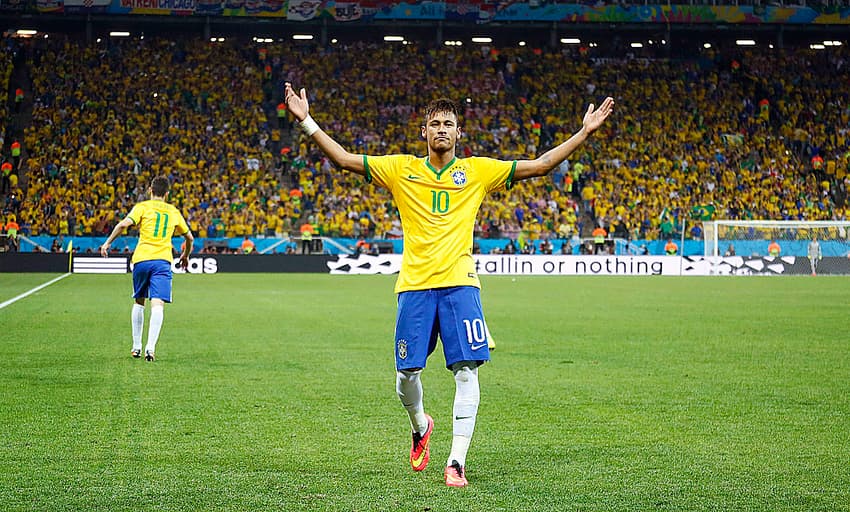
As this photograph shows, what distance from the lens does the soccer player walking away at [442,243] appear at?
6398 mm

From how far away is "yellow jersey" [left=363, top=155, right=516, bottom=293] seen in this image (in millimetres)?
6484

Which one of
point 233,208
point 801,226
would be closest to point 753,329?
point 801,226

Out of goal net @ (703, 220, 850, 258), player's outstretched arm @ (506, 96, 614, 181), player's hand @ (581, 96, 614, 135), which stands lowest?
goal net @ (703, 220, 850, 258)

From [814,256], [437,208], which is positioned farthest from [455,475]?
[814,256]

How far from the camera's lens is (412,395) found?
22.0ft

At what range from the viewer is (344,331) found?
16.9 meters

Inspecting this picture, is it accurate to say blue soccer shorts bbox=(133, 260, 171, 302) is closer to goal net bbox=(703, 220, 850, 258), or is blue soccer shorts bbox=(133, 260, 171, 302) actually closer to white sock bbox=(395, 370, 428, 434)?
white sock bbox=(395, 370, 428, 434)

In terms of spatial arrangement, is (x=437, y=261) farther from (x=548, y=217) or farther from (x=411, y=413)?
(x=548, y=217)

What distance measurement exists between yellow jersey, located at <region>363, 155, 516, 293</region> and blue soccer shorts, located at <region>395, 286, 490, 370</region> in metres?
0.07

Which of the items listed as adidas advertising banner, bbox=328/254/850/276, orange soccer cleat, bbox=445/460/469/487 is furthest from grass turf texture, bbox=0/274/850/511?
adidas advertising banner, bbox=328/254/850/276

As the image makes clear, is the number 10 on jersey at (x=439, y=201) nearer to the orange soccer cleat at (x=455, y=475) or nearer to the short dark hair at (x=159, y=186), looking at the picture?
the orange soccer cleat at (x=455, y=475)

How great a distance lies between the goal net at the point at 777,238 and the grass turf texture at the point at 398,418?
23137mm

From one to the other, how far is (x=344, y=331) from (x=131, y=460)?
10041 millimetres

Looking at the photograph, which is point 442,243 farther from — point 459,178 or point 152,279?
point 152,279
